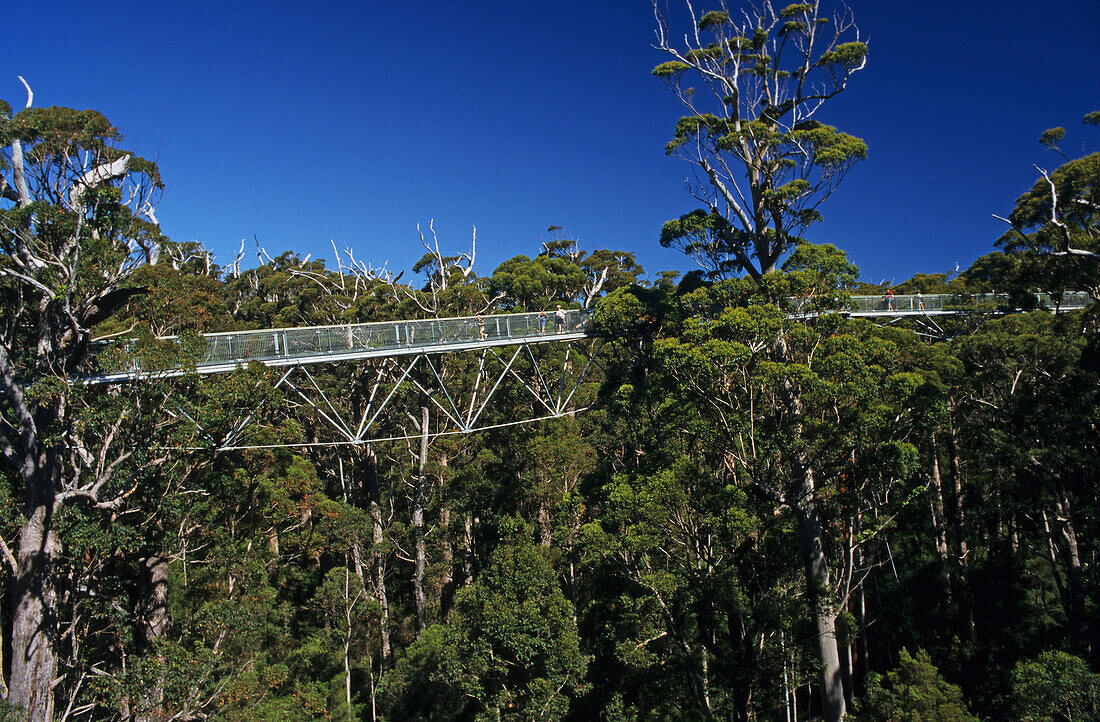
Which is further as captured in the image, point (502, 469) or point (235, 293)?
point (235, 293)

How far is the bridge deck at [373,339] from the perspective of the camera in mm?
14969

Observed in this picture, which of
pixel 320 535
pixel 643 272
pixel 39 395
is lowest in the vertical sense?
pixel 320 535

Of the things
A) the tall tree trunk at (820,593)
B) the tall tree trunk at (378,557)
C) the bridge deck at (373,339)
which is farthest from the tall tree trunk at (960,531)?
the tall tree trunk at (378,557)

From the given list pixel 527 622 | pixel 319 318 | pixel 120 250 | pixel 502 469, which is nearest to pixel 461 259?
pixel 319 318

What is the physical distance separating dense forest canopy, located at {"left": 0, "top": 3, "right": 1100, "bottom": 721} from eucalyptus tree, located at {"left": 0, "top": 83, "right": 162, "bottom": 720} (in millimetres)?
65

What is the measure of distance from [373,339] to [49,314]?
6.32m

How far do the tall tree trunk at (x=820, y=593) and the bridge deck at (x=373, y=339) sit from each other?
12.3 feet

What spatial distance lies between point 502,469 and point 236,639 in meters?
10.6

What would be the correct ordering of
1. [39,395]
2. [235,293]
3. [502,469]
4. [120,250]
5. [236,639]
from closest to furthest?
1. [39,395]
2. [120,250]
3. [236,639]
4. [502,469]
5. [235,293]

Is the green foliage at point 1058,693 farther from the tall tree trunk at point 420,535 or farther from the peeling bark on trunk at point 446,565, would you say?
the peeling bark on trunk at point 446,565

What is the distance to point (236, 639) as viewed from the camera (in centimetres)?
1536

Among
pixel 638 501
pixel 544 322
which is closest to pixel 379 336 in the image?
pixel 544 322

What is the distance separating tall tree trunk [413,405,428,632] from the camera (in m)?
21.7

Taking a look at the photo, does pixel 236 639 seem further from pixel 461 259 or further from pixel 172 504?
pixel 461 259
